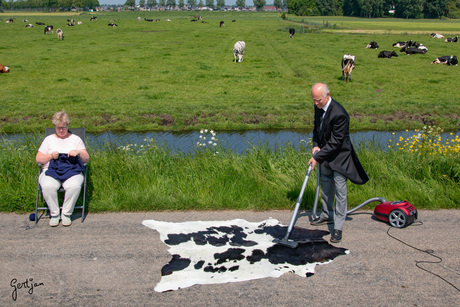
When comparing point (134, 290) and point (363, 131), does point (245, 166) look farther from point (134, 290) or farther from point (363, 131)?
point (363, 131)

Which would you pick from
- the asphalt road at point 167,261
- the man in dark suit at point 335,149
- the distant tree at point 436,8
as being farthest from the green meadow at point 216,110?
the distant tree at point 436,8

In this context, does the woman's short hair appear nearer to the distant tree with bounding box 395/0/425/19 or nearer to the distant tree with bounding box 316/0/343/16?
the distant tree with bounding box 395/0/425/19

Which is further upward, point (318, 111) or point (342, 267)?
point (318, 111)

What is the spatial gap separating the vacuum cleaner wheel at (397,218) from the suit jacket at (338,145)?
80 centimetres

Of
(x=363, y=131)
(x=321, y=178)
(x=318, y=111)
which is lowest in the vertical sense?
(x=363, y=131)

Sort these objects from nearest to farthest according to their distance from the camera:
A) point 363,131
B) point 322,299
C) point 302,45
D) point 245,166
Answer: point 322,299 → point 245,166 → point 363,131 → point 302,45

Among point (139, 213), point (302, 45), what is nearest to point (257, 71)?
point (302, 45)

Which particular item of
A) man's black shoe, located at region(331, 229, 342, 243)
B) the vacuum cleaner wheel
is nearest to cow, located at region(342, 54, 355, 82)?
the vacuum cleaner wheel

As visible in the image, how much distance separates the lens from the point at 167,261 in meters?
5.38

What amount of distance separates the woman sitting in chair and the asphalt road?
32cm

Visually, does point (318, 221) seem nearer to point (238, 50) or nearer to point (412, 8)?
point (238, 50)

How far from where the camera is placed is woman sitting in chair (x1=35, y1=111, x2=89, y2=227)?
253 inches

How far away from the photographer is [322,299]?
4.55m

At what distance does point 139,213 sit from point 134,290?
2.31 meters
